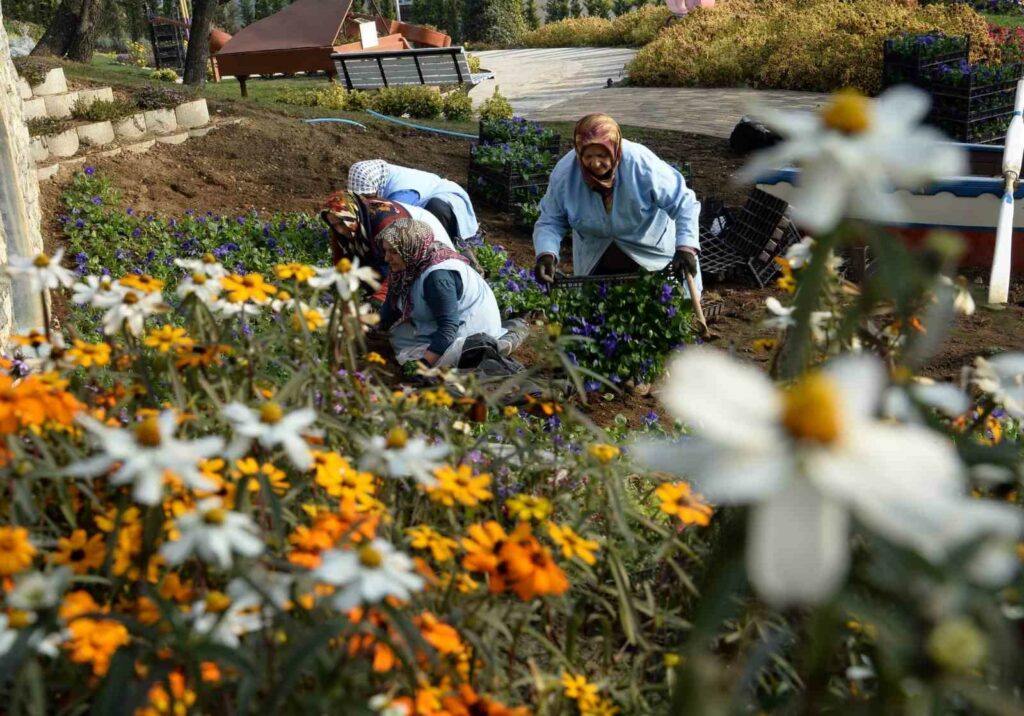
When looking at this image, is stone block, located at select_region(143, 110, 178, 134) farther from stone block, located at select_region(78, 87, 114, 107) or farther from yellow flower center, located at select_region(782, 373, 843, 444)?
yellow flower center, located at select_region(782, 373, 843, 444)

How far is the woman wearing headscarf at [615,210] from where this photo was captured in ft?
16.4

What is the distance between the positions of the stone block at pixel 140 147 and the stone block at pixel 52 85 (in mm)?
791

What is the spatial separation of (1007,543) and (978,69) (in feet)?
32.4

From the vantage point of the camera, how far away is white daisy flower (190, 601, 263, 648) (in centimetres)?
111

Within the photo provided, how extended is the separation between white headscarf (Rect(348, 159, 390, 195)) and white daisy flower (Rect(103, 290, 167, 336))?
3.97 metres

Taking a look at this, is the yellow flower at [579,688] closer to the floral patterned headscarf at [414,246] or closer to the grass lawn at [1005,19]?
the floral patterned headscarf at [414,246]

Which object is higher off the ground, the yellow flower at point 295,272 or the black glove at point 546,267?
the yellow flower at point 295,272

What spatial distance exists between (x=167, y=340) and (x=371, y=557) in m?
0.91

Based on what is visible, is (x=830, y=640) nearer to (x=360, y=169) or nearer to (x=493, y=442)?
(x=493, y=442)

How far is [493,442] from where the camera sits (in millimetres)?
2699

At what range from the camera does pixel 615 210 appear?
5.23 meters

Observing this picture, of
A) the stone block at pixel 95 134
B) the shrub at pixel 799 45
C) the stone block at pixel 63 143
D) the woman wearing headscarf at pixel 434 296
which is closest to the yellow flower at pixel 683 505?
the woman wearing headscarf at pixel 434 296

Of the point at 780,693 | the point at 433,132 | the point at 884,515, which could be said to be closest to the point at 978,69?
the point at 433,132

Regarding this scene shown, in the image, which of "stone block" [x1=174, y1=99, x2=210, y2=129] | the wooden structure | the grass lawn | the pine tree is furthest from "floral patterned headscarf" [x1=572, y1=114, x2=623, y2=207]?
the pine tree
